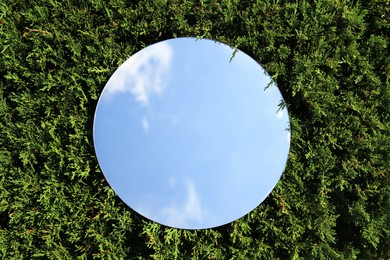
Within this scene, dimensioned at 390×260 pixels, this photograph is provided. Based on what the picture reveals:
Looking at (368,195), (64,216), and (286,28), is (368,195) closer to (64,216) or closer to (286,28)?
(286,28)

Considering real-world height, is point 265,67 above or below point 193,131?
above

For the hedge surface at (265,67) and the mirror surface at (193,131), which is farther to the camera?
the hedge surface at (265,67)

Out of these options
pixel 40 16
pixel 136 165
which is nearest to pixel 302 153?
pixel 136 165

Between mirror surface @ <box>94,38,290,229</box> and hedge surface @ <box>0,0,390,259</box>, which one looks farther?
hedge surface @ <box>0,0,390,259</box>
